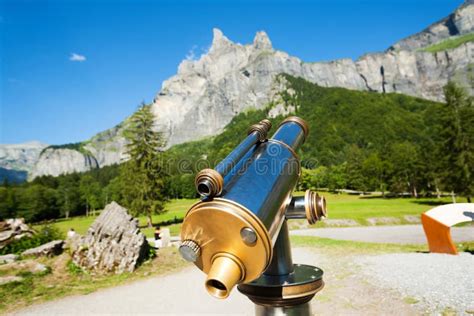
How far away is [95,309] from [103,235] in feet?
15.3

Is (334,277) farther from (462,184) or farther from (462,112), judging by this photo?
(462,112)

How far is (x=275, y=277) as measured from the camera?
1952 millimetres

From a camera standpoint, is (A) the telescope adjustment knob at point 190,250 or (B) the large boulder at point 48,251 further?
(B) the large boulder at point 48,251

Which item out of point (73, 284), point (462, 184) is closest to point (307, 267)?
point (73, 284)

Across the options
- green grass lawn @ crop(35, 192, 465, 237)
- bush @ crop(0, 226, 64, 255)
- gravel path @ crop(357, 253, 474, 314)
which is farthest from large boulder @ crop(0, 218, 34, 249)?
gravel path @ crop(357, 253, 474, 314)

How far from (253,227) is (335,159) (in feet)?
376

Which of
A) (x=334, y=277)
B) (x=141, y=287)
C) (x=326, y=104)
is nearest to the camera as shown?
(x=334, y=277)

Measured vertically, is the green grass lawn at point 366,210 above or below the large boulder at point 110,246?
below

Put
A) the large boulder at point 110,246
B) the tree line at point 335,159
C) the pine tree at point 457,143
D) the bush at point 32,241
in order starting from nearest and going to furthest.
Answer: the large boulder at point 110,246 → the bush at point 32,241 → the tree line at point 335,159 → the pine tree at point 457,143

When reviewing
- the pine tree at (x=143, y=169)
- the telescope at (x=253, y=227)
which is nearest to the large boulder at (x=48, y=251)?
the telescope at (x=253, y=227)

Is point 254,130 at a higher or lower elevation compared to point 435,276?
higher

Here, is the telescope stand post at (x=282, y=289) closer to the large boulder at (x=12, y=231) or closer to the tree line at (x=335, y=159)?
the tree line at (x=335, y=159)

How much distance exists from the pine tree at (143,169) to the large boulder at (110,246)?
78.8ft

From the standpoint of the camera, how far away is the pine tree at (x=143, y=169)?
3769 cm
